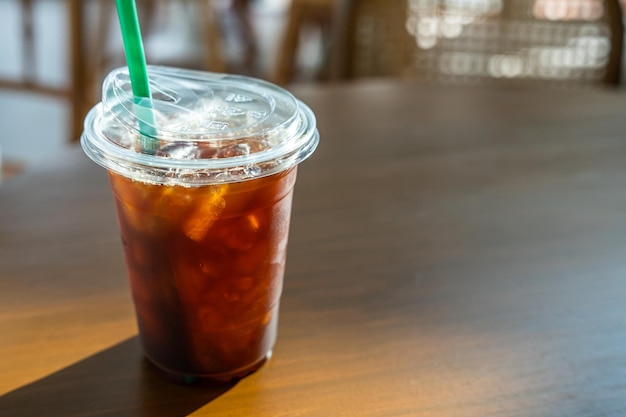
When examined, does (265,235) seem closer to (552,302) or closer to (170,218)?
(170,218)

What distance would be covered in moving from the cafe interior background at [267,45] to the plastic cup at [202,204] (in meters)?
0.45

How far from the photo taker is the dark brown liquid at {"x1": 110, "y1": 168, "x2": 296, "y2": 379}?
1.51ft

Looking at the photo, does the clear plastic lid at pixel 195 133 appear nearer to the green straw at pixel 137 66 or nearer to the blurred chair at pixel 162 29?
the green straw at pixel 137 66

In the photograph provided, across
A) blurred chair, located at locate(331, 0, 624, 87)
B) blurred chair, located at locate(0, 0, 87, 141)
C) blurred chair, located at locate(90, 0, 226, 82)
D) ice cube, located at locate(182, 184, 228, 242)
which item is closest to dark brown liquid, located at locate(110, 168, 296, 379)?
ice cube, located at locate(182, 184, 228, 242)

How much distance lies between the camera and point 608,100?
1.17m

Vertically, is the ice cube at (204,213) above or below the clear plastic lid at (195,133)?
below

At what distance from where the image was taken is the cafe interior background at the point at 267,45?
149 centimetres

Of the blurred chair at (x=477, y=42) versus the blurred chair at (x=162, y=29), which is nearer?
the blurred chair at (x=477, y=42)

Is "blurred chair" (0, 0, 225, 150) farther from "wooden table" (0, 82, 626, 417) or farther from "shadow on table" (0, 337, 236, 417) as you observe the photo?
"shadow on table" (0, 337, 236, 417)

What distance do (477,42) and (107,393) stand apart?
1.26m

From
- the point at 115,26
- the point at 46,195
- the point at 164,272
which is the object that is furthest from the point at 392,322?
the point at 115,26

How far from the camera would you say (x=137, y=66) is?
471 mm

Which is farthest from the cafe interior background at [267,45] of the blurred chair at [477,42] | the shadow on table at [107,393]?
the shadow on table at [107,393]

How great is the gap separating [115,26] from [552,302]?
2.28 m
